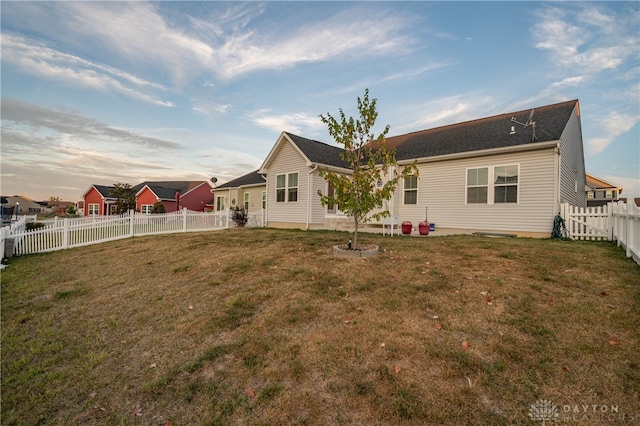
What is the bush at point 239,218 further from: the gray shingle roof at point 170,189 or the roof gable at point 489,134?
the gray shingle roof at point 170,189

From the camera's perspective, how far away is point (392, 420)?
96.5 inches

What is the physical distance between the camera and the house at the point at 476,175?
11.2 metres

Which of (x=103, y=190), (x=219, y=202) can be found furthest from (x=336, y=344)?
(x=103, y=190)

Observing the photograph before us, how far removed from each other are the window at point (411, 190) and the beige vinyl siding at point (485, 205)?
9.6 inches

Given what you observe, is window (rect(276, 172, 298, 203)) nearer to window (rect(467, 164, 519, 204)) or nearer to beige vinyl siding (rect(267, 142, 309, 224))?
beige vinyl siding (rect(267, 142, 309, 224))

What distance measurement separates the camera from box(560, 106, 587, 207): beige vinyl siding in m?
11.6

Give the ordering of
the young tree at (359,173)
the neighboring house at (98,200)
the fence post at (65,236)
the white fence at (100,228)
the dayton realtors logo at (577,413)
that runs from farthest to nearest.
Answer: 1. the neighboring house at (98,200)
2. the fence post at (65,236)
3. the white fence at (100,228)
4. the young tree at (359,173)
5. the dayton realtors logo at (577,413)

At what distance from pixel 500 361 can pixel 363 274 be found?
10.4 ft

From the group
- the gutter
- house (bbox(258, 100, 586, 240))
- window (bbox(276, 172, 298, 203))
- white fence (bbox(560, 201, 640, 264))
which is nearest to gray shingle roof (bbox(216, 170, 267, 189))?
window (bbox(276, 172, 298, 203))

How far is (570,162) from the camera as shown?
42.8ft

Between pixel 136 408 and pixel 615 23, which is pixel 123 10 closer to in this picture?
pixel 136 408

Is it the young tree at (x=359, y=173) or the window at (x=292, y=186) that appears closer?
the young tree at (x=359, y=173)

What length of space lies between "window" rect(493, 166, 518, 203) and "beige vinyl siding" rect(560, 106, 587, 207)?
160cm

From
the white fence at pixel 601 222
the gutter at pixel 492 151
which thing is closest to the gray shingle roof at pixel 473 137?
the gutter at pixel 492 151
